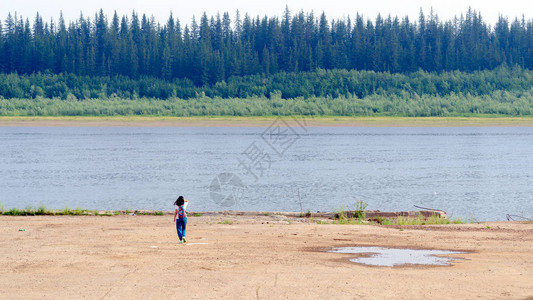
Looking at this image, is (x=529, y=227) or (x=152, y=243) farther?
(x=529, y=227)

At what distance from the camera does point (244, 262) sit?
16125 mm

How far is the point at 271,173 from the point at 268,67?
75.3 m

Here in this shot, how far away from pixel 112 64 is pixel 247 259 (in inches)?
4466

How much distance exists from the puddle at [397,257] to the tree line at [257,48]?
327ft

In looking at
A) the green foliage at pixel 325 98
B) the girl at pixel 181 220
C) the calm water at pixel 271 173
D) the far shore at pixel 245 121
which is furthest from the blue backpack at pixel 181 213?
the green foliage at pixel 325 98

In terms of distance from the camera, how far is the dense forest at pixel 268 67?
10162 centimetres

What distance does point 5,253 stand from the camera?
16906mm

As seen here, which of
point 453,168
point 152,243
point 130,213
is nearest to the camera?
point 152,243

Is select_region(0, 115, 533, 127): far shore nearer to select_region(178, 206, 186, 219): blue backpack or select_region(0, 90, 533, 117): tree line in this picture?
select_region(0, 90, 533, 117): tree line

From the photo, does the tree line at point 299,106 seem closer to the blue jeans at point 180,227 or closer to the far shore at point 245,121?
the far shore at point 245,121

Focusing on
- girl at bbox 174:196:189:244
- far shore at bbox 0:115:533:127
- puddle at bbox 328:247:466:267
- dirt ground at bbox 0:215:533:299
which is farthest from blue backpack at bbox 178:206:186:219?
far shore at bbox 0:115:533:127

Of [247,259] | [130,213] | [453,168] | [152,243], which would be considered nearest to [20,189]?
[130,213]

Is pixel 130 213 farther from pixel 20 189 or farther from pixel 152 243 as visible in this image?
pixel 20 189

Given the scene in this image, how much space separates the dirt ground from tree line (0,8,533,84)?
96.4 meters
